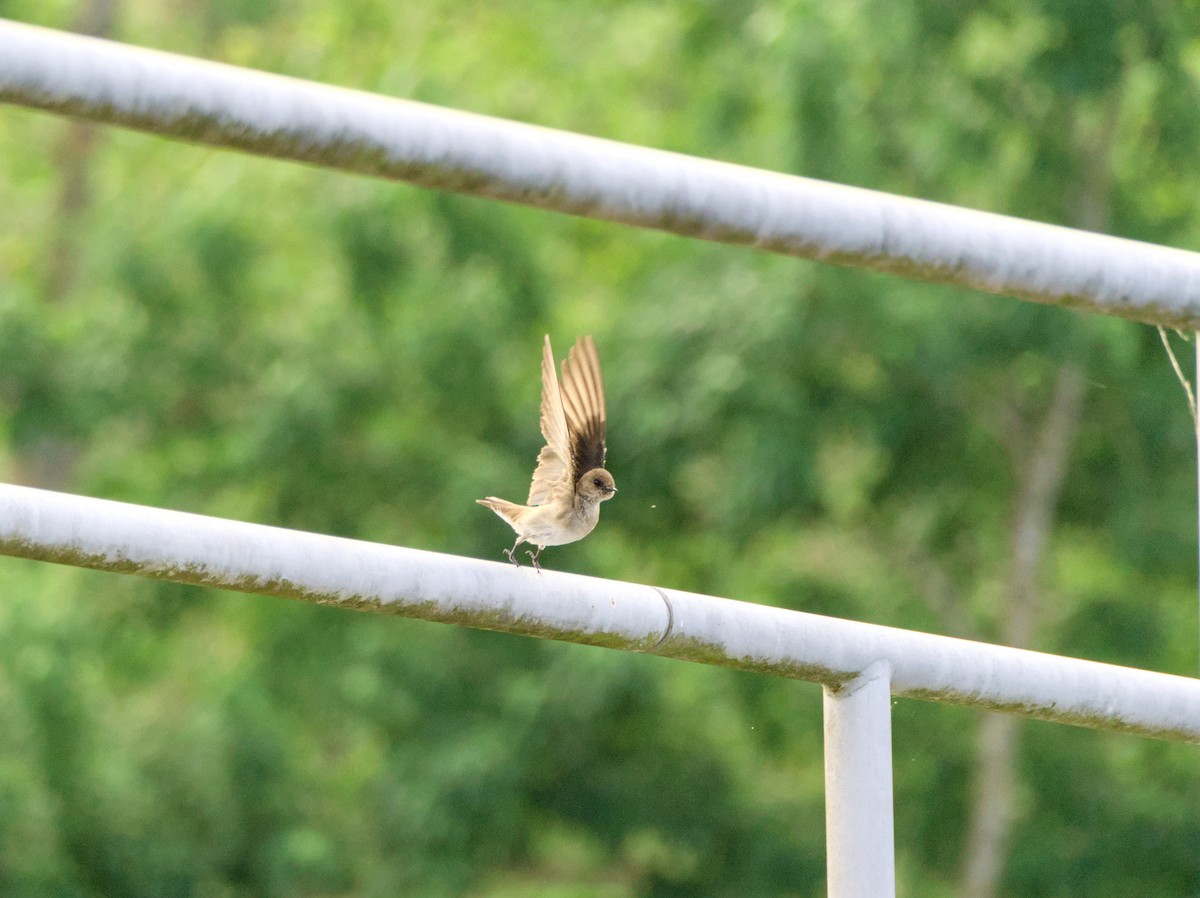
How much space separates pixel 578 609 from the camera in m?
1.69

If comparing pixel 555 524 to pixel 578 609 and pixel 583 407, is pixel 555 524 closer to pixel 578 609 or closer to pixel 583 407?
pixel 583 407

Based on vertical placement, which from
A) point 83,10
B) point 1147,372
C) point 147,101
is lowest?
point 147,101

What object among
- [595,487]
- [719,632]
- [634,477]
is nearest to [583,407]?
[595,487]

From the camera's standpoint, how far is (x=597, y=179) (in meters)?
1.49

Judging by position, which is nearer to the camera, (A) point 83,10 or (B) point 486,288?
(B) point 486,288

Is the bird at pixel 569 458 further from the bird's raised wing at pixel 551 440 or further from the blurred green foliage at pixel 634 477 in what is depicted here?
the blurred green foliage at pixel 634 477

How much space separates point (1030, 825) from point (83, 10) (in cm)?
1129

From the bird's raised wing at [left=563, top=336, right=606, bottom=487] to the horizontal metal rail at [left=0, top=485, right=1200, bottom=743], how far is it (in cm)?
92

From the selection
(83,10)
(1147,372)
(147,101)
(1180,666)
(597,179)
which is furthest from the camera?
(83,10)

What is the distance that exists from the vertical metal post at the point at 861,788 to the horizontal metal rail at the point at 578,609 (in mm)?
21

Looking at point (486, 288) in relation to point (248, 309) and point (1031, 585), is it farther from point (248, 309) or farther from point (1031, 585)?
point (1031, 585)

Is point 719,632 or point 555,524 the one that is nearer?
point 719,632

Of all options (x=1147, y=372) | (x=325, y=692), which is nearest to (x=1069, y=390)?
(x=1147, y=372)

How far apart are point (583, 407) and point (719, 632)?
141cm
